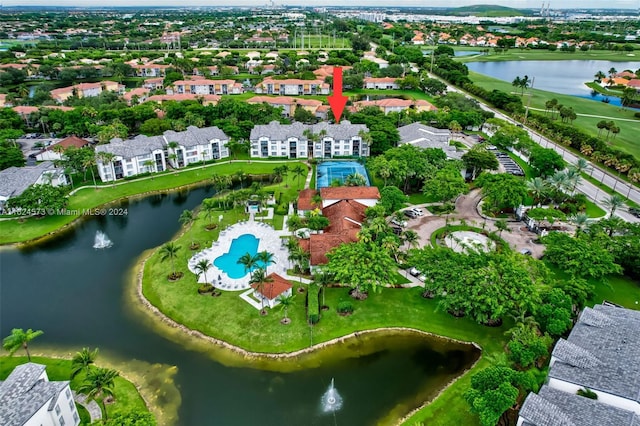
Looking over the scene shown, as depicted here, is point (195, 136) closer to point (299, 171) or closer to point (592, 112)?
point (299, 171)

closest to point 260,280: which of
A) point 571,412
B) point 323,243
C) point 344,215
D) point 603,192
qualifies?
Answer: point 323,243

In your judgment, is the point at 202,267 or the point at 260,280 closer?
the point at 260,280

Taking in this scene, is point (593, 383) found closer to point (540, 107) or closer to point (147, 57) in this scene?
point (540, 107)

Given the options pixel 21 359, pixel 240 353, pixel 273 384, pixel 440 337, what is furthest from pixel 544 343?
pixel 21 359

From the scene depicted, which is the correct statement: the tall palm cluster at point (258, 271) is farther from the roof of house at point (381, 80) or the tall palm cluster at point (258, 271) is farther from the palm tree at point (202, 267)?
the roof of house at point (381, 80)

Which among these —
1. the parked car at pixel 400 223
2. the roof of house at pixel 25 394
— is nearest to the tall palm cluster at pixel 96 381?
the roof of house at pixel 25 394

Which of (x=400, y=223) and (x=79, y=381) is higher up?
(x=400, y=223)
